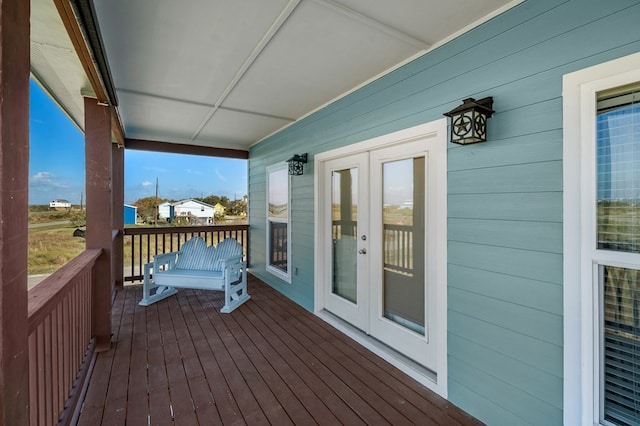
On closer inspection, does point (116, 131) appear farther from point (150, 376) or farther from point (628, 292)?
point (628, 292)

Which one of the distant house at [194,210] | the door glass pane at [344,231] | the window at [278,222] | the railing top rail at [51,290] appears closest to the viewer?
the railing top rail at [51,290]

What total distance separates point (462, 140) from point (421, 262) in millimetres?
1083

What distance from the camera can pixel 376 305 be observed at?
2982mm

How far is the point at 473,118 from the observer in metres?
1.86

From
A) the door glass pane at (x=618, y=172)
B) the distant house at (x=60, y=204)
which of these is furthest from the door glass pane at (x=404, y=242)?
the distant house at (x=60, y=204)

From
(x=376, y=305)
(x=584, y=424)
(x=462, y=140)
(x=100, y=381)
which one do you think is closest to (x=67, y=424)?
(x=100, y=381)

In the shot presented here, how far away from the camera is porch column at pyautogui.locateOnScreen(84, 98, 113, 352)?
9.41 ft

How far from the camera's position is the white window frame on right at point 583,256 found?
1.48 m

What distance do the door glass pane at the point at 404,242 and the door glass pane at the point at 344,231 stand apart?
49 centimetres

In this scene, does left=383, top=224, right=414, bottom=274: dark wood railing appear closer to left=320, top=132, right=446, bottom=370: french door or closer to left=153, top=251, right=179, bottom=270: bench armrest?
left=320, top=132, right=446, bottom=370: french door

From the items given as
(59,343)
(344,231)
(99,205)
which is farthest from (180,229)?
(59,343)

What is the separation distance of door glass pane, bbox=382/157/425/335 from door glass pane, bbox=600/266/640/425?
3.88 feet

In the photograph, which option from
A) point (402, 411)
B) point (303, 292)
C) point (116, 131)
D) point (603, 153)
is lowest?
point (402, 411)

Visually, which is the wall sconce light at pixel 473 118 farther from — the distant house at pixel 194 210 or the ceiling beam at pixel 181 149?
the distant house at pixel 194 210
